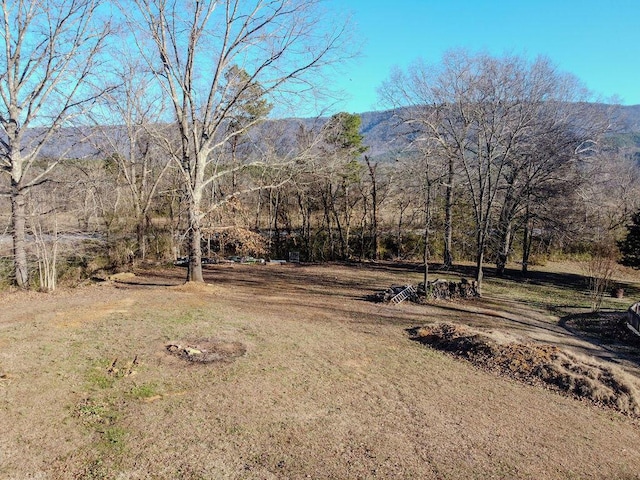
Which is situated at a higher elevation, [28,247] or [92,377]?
[28,247]

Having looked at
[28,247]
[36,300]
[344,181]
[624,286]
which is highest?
[344,181]

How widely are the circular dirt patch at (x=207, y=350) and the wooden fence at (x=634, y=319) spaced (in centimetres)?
1079

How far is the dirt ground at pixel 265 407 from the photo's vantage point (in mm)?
4406

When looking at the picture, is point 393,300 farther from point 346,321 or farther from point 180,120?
point 180,120

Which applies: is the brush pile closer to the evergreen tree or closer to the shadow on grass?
the shadow on grass

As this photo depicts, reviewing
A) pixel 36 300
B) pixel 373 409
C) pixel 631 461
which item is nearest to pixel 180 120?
pixel 36 300

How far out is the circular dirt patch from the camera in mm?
7109

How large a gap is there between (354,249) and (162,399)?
2187cm

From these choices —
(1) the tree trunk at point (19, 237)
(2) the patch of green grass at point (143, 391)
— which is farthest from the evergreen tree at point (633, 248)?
(1) the tree trunk at point (19, 237)

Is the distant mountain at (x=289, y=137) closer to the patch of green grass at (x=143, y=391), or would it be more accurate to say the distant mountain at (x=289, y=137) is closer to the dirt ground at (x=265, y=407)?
the dirt ground at (x=265, y=407)

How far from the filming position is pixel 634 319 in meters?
11.9

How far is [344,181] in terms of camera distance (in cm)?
2608

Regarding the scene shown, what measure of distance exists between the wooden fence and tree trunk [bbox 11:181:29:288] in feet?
57.8

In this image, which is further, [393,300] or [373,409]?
[393,300]
